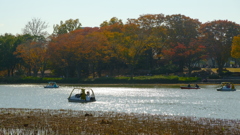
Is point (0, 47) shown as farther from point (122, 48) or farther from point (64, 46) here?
point (122, 48)

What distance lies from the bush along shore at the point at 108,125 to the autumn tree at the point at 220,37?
265 feet

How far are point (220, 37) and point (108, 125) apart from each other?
8988 cm

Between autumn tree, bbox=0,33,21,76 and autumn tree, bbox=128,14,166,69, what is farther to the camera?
autumn tree, bbox=0,33,21,76

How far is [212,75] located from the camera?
104500 millimetres

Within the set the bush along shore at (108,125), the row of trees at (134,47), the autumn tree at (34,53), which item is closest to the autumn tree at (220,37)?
the row of trees at (134,47)

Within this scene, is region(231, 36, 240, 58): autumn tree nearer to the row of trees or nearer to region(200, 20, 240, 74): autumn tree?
the row of trees

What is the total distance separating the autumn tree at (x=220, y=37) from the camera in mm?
112188

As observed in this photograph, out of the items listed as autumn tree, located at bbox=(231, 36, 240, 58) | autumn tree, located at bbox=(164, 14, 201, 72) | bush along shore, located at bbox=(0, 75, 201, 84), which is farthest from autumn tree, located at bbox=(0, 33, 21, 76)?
autumn tree, located at bbox=(231, 36, 240, 58)

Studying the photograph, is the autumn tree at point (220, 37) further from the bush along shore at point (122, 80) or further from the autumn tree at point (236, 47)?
the bush along shore at point (122, 80)

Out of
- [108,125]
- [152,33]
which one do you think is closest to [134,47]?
[152,33]

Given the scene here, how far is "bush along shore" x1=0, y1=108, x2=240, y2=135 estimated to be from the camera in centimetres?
2817

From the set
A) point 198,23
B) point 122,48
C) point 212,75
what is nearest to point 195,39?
point 198,23

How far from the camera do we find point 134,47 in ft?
354

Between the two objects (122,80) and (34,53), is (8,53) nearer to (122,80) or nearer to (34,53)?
(34,53)
